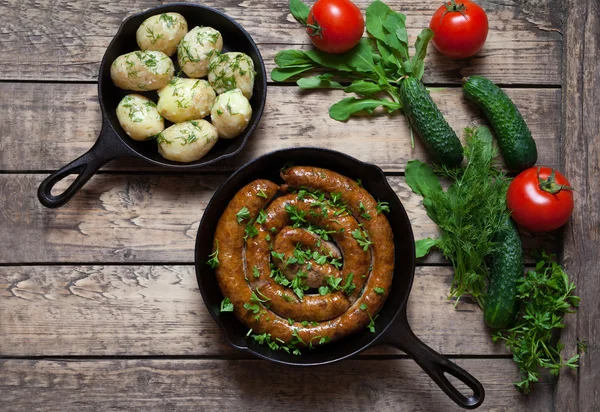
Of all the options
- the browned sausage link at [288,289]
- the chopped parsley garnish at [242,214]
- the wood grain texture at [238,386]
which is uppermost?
the chopped parsley garnish at [242,214]

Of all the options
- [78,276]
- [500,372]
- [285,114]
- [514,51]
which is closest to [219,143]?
[285,114]

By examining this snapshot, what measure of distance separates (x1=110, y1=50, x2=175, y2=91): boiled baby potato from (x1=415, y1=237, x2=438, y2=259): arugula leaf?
3.28 ft

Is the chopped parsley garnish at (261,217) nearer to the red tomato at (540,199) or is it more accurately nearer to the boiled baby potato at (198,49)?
the boiled baby potato at (198,49)

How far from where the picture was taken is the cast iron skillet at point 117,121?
74.8 inches

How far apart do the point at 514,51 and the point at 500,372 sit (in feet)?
3.69

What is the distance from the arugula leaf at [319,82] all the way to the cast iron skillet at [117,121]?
0.16m

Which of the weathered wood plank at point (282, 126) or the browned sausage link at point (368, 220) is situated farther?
the weathered wood plank at point (282, 126)

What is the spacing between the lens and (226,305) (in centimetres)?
189

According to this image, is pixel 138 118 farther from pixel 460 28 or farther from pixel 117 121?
pixel 460 28

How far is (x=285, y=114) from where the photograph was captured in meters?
2.08

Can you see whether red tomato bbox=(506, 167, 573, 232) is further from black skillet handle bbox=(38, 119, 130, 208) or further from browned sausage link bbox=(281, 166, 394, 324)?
black skillet handle bbox=(38, 119, 130, 208)

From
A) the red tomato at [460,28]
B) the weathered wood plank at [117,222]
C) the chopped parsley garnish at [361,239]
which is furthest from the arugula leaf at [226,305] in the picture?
the red tomato at [460,28]

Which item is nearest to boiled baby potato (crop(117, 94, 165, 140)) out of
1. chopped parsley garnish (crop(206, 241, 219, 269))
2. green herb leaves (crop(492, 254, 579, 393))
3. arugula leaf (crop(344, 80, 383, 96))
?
chopped parsley garnish (crop(206, 241, 219, 269))

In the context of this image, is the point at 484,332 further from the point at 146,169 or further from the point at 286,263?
the point at 146,169
